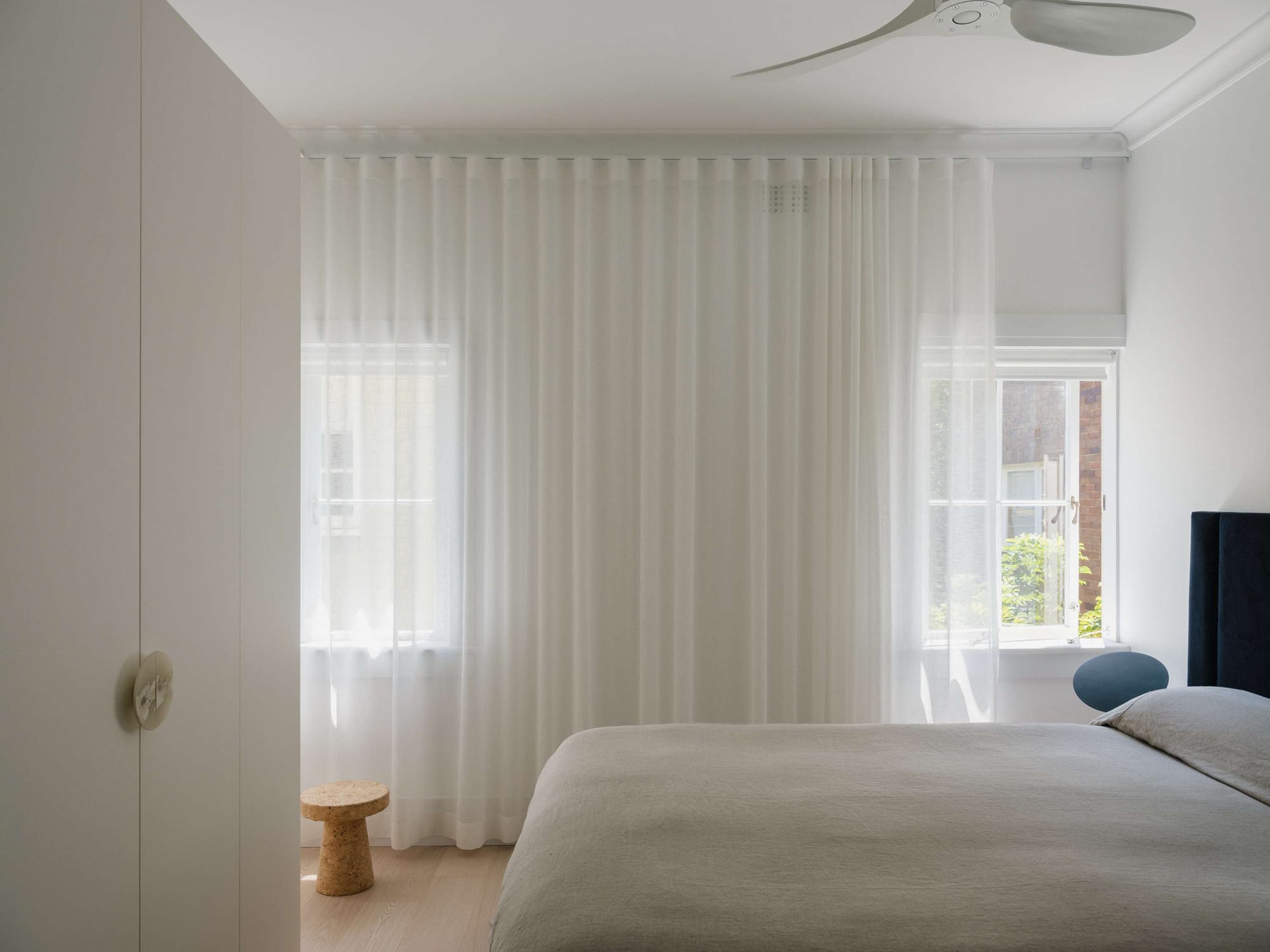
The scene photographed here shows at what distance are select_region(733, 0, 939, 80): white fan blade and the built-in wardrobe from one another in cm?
125

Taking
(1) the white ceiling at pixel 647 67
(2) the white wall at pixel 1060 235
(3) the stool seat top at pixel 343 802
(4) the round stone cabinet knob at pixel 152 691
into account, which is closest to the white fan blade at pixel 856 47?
(1) the white ceiling at pixel 647 67

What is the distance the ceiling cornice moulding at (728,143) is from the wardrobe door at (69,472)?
2.01 meters

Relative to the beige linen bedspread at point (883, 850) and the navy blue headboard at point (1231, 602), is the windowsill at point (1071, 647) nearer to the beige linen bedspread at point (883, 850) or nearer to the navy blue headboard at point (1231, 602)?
the navy blue headboard at point (1231, 602)

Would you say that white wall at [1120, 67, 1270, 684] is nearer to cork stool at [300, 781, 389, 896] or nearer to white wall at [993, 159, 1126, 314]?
white wall at [993, 159, 1126, 314]

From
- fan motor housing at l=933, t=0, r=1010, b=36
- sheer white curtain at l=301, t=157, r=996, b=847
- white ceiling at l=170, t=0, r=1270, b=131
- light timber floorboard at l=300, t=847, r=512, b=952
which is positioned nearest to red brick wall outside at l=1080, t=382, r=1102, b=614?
sheer white curtain at l=301, t=157, r=996, b=847

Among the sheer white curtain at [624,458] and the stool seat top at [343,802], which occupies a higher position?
the sheer white curtain at [624,458]

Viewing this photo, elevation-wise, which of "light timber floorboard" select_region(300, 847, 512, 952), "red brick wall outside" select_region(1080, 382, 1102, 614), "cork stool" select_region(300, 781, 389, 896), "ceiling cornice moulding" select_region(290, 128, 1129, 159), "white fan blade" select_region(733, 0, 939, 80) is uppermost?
"ceiling cornice moulding" select_region(290, 128, 1129, 159)

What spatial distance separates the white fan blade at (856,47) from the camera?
1.88m

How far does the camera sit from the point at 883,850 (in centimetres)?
168

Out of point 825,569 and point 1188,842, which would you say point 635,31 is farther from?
point 1188,842

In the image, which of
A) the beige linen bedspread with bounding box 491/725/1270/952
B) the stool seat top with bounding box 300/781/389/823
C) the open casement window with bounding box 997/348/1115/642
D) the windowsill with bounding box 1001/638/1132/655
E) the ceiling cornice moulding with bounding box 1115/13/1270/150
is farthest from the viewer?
the open casement window with bounding box 997/348/1115/642

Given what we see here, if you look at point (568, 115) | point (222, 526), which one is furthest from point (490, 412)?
point (222, 526)

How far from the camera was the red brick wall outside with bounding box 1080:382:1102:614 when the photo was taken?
3541 mm

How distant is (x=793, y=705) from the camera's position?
10.9 ft
